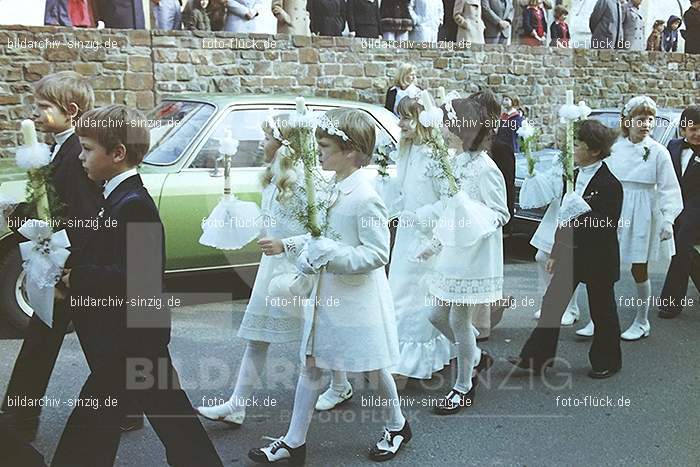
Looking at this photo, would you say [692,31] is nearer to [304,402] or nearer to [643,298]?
[643,298]

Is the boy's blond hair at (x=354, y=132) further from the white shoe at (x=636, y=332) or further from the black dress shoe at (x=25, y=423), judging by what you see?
the white shoe at (x=636, y=332)

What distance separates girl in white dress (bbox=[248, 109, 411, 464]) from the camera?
13.0 ft

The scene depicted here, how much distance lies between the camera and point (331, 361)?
158 inches

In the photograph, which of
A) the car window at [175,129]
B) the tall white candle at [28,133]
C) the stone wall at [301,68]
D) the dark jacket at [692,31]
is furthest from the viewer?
the dark jacket at [692,31]

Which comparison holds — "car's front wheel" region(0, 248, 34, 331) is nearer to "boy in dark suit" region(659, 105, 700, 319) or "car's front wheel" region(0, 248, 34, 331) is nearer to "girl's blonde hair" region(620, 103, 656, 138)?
"girl's blonde hair" region(620, 103, 656, 138)

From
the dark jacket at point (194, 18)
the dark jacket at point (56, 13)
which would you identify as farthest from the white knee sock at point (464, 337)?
the dark jacket at point (194, 18)

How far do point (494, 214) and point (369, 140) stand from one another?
1.22 meters

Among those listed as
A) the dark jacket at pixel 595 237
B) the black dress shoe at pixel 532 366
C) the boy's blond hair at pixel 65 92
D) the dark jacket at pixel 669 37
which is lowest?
the black dress shoe at pixel 532 366

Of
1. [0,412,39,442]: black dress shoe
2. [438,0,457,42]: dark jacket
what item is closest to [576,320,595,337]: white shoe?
[0,412,39,442]: black dress shoe

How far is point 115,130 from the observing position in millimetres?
3600

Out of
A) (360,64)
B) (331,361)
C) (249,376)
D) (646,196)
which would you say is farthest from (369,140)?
(360,64)

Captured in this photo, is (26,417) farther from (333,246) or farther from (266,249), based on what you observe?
(333,246)

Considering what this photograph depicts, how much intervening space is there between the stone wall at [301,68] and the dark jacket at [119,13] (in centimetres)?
22

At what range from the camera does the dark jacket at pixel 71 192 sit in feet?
13.4
